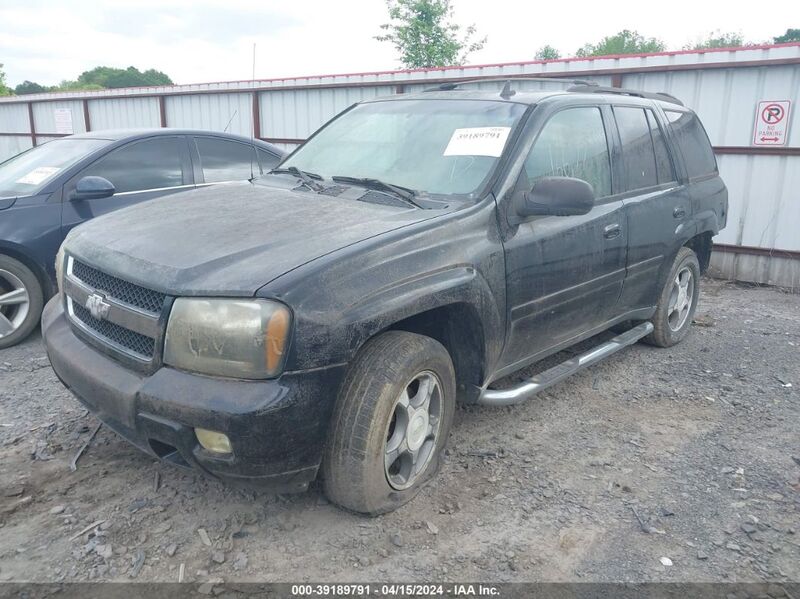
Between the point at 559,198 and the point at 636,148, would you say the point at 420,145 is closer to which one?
the point at 559,198

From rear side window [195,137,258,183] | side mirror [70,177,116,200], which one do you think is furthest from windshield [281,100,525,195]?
rear side window [195,137,258,183]

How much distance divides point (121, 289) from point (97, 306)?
0.17m

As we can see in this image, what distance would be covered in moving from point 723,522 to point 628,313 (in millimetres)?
1821

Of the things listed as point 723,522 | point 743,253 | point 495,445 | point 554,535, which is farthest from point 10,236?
point 743,253

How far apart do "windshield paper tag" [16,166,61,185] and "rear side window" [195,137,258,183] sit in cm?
121

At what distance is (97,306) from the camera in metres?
2.86

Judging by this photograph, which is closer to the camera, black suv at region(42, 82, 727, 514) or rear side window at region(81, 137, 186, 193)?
black suv at region(42, 82, 727, 514)

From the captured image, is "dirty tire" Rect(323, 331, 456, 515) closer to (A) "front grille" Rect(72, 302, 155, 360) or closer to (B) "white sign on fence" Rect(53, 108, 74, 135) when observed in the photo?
(A) "front grille" Rect(72, 302, 155, 360)

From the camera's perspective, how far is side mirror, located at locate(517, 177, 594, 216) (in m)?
A: 3.26

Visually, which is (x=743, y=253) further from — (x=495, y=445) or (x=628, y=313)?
(x=495, y=445)

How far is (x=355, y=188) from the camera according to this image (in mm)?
3619

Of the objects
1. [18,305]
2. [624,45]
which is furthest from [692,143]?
[624,45]

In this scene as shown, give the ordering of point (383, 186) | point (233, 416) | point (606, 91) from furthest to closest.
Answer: point (606, 91)
point (383, 186)
point (233, 416)

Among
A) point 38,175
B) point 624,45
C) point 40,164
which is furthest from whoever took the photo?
point 624,45
